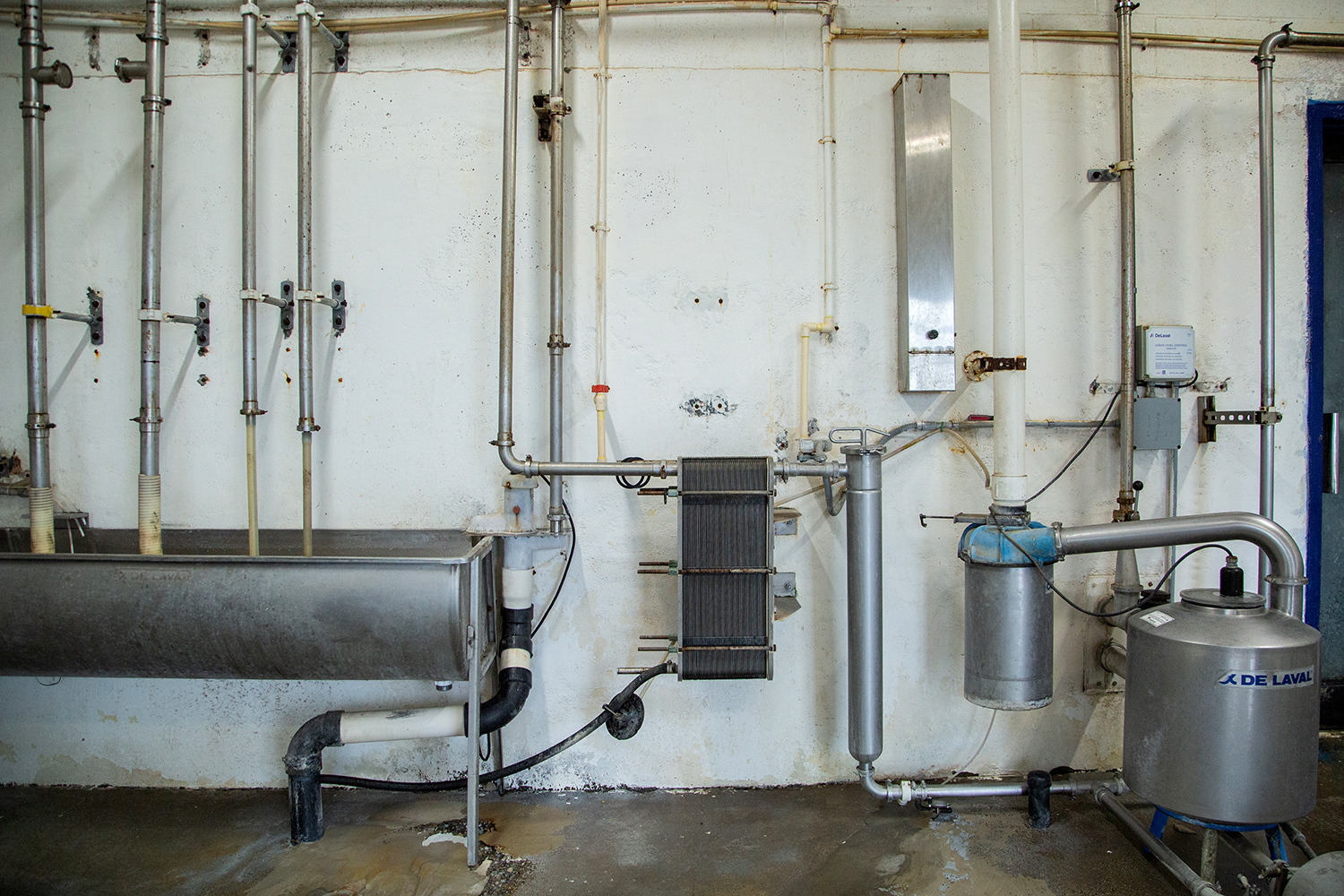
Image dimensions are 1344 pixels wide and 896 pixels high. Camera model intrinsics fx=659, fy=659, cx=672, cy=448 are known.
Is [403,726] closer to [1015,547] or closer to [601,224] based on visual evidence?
[601,224]

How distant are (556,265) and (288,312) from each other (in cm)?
89

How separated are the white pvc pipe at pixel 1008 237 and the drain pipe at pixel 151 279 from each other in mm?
2380

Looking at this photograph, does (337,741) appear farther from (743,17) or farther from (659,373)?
(743,17)

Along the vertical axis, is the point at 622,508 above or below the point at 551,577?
above

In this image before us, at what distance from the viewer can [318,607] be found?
1653mm

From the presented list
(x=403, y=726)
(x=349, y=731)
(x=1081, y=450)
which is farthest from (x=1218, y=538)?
(x=349, y=731)

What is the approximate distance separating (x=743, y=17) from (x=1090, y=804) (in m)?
2.67

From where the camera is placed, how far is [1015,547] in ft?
5.74

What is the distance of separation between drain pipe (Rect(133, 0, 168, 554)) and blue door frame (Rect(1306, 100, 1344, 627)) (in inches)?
140

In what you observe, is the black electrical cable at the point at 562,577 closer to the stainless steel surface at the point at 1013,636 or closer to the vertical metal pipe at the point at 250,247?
the vertical metal pipe at the point at 250,247

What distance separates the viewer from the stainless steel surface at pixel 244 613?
1.65 metres

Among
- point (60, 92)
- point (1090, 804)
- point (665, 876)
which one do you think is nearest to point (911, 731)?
point (1090, 804)

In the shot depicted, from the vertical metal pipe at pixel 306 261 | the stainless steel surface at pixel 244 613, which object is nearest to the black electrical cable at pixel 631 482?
the stainless steel surface at pixel 244 613

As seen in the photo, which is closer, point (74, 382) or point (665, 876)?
point (665, 876)
